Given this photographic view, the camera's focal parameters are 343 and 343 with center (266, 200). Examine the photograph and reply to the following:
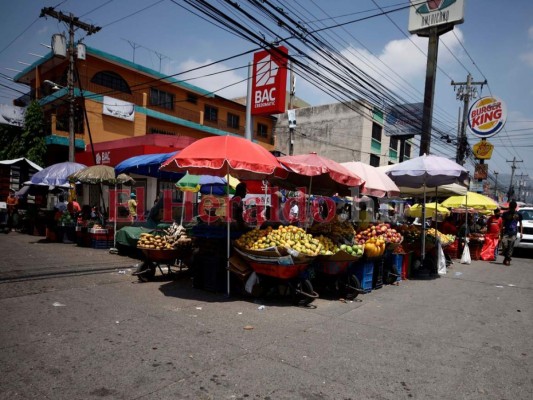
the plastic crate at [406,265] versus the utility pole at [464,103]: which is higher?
the utility pole at [464,103]

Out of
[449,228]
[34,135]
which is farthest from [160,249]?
[34,135]

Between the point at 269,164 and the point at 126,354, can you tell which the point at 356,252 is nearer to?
the point at 269,164

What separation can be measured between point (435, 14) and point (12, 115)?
25.3 m

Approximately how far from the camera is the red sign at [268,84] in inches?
565

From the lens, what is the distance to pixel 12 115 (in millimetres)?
22234

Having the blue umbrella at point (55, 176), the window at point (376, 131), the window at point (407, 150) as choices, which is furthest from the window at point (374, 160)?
the blue umbrella at point (55, 176)

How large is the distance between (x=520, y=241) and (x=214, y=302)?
14.4 m

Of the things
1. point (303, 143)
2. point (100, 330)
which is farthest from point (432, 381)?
point (303, 143)

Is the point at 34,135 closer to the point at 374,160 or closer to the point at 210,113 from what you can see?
the point at 210,113

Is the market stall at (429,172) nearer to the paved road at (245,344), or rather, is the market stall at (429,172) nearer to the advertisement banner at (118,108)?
the paved road at (245,344)

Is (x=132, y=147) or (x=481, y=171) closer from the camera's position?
(x=132, y=147)

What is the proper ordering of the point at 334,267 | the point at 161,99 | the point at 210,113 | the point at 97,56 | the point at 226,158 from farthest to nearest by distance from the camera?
1. the point at 210,113
2. the point at 161,99
3. the point at 97,56
4. the point at 334,267
5. the point at 226,158

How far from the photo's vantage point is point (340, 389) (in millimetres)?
3246

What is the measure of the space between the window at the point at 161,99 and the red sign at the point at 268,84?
1519cm
